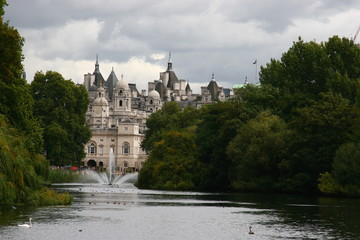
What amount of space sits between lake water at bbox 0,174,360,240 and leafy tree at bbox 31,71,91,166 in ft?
174

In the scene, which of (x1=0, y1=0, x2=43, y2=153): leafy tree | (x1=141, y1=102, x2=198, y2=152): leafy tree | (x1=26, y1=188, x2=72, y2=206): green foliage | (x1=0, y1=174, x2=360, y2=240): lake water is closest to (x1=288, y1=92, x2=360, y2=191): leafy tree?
(x1=0, y1=174, x2=360, y2=240): lake water

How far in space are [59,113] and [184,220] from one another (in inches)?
2725

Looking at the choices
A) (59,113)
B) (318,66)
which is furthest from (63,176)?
(318,66)

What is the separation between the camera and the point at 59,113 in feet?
351

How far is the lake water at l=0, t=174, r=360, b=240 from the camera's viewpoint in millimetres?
32938

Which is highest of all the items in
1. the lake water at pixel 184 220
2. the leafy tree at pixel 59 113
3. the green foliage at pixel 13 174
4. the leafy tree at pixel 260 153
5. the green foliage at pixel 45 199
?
the leafy tree at pixel 59 113

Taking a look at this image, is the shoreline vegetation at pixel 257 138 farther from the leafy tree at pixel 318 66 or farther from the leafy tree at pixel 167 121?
the leafy tree at pixel 167 121

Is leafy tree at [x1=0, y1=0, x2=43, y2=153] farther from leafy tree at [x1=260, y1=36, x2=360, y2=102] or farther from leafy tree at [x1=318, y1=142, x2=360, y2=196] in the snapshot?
leafy tree at [x1=260, y1=36, x2=360, y2=102]

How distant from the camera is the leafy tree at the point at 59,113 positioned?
10462 cm

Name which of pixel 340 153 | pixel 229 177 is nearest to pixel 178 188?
pixel 229 177

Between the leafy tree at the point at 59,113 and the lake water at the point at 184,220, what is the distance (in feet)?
174

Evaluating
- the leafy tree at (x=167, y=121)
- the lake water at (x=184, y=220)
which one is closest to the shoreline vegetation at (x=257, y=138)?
the lake water at (x=184, y=220)

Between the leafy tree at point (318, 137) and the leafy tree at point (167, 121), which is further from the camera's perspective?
the leafy tree at point (167, 121)

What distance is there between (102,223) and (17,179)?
218 inches
